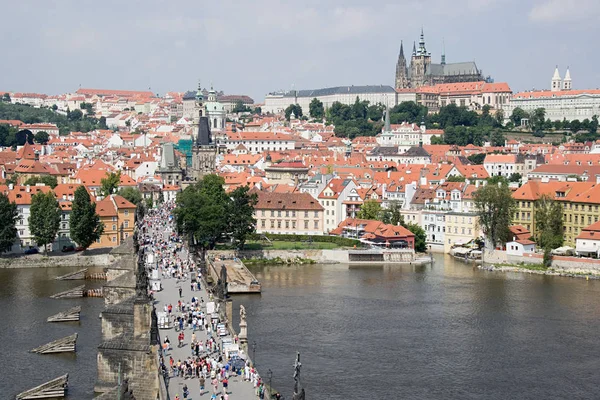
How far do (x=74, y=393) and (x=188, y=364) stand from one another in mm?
3935

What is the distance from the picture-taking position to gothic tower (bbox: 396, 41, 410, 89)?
15475cm

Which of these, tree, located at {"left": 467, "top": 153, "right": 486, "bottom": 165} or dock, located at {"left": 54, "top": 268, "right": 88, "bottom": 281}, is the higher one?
tree, located at {"left": 467, "top": 153, "right": 486, "bottom": 165}

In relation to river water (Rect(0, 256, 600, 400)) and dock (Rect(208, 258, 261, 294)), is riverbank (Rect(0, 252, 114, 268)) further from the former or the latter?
dock (Rect(208, 258, 261, 294))

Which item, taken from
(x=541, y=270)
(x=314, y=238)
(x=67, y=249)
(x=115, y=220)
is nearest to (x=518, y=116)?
(x=314, y=238)

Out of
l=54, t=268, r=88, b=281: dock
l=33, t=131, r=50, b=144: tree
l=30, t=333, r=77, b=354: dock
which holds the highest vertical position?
l=33, t=131, r=50, b=144: tree

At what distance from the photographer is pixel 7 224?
42281 mm

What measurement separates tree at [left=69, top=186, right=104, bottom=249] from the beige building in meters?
10.3

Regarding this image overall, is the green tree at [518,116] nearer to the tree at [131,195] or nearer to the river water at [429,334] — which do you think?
the tree at [131,195]

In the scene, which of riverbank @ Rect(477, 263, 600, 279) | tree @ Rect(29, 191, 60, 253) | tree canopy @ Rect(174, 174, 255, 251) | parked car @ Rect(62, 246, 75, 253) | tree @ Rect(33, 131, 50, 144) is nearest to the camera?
riverbank @ Rect(477, 263, 600, 279)

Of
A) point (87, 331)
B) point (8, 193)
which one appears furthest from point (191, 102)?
point (87, 331)

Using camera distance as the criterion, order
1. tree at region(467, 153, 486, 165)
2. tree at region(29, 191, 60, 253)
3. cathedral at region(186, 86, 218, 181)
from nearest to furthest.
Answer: tree at region(29, 191, 60, 253), cathedral at region(186, 86, 218, 181), tree at region(467, 153, 486, 165)

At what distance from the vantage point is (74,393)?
74.7 ft

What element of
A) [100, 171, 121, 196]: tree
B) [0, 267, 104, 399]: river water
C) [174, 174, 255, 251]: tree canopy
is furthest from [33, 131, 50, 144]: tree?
[0, 267, 104, 399]: river water

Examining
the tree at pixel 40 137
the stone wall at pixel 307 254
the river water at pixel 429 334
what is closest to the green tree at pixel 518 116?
the tree at pixel 40 137
